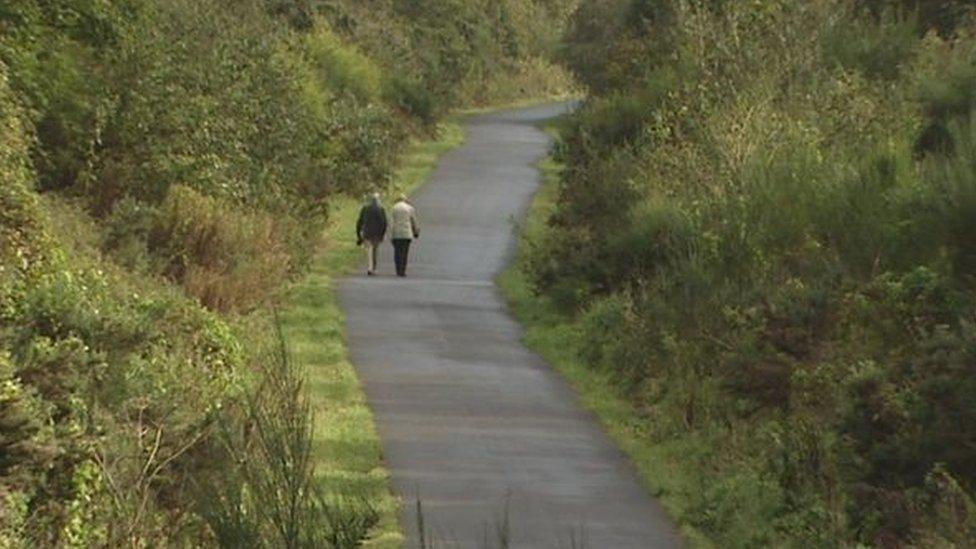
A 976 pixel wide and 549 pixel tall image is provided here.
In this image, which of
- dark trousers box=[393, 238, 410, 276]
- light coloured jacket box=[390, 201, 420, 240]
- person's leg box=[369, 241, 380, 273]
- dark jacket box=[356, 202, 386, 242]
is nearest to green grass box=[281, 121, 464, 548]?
person's leg box=[369, 241, 380, 273]

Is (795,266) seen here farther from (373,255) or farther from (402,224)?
(373,255)

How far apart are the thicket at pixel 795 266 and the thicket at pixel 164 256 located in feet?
12.2

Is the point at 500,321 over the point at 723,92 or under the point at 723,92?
under

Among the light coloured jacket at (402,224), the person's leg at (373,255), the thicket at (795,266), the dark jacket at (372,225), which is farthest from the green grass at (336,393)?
the thicket at (795,266)

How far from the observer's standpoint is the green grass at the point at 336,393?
17.5m

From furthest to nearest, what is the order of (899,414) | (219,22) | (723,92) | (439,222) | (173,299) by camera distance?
(439,222) → (219,22) → (723,92) → (173,299) → (899,414)

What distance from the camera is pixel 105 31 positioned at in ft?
101

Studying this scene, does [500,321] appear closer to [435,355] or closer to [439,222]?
[435,355]

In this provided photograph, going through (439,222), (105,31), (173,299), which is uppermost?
(105,31)

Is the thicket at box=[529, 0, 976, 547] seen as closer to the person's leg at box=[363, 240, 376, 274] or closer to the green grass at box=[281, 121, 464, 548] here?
the green grass at box=[281, 121, 464, 548]

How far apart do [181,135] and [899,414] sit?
58.6 ft

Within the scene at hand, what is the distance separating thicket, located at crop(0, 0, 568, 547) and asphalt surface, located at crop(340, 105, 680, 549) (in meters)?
1.31

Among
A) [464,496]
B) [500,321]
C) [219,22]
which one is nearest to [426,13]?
[219,22]

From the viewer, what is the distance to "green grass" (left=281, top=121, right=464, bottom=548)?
17.5 m
